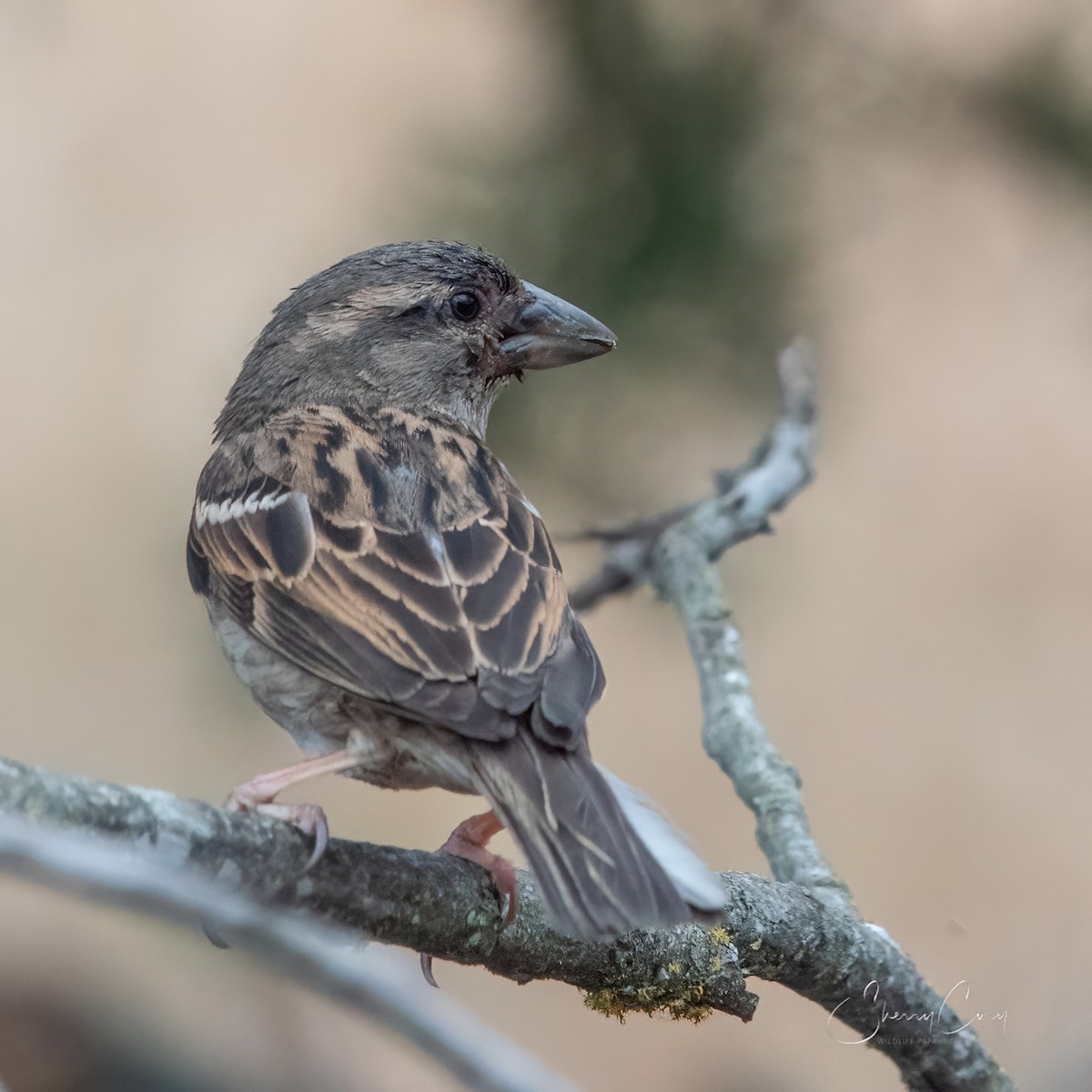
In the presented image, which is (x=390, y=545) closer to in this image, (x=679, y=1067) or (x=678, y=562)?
(x=678, y=562)

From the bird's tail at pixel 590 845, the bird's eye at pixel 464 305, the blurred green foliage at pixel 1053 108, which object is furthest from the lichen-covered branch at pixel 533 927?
the blurred green foliage at pixel 1053 108

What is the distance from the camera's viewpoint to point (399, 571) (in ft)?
9.36

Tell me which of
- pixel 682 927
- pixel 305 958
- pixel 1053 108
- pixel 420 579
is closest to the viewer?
pixel 305 958

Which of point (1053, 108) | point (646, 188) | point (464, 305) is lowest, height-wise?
point (464, 305)

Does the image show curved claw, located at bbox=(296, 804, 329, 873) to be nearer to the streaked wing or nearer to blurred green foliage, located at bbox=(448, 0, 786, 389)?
the streaked wing

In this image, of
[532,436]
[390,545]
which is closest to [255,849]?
[390,545]

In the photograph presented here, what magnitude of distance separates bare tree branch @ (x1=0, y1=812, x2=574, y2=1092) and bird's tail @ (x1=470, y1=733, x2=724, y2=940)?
0.76m

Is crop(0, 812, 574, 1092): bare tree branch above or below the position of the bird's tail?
below

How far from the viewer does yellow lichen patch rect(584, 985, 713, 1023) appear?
263cm

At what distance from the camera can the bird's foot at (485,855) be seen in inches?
99.3

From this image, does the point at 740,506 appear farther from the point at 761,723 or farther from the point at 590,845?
the point at 590,845

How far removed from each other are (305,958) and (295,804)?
1036 millimetres

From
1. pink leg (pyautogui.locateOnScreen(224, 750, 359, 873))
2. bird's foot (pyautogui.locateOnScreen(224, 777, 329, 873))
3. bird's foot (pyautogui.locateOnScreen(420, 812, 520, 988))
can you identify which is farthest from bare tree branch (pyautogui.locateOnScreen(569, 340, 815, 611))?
bird's foot (pyautogui.locateOnScreen(224, 777, 329, 873))

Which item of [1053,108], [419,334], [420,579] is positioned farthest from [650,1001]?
[1053,108]
